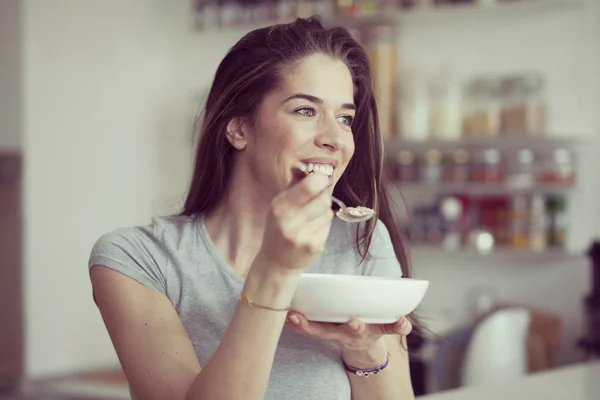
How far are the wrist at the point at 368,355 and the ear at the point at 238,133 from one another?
0.30 meters

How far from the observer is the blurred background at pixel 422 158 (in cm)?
326

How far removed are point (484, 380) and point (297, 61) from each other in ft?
5.72

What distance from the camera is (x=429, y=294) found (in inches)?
141

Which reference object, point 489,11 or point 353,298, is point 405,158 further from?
point 353,298

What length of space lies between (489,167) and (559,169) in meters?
0.25

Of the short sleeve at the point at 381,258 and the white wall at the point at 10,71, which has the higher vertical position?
the white wall at the point at 10,71

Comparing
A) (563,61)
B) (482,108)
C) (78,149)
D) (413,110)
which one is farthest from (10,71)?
(563,61)

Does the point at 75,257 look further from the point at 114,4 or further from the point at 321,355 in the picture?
the point at 321,355

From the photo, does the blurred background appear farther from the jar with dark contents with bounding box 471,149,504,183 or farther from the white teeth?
the white teeth

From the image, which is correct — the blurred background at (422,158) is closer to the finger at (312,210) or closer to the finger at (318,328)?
the finger at (318,328)

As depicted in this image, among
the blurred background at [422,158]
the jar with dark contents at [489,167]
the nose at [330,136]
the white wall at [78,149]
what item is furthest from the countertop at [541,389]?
the white wall at [78,149]

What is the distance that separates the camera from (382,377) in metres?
1.15

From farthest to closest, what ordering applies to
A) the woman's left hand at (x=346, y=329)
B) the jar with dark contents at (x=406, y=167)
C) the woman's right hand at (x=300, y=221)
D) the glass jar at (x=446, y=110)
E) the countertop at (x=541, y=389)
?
the jar with dark contents at (x=406, y=167) < the glass jar at (x=446, y=110) < the countertop at (x=541, y=389) < the woman's left hand at (x=346, y=329) < the woman's right hand at (x=300, y=221)

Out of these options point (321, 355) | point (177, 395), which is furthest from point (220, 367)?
point (321, 355)
